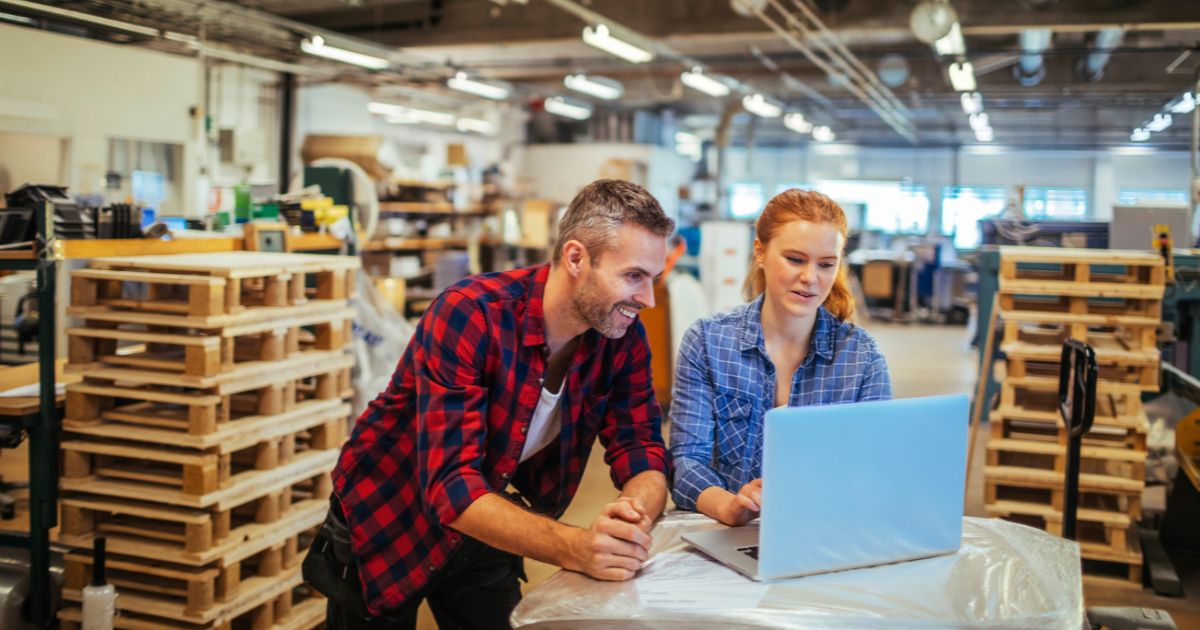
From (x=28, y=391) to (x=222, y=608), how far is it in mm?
1084

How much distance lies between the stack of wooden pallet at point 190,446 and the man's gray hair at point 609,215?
6.03 ft

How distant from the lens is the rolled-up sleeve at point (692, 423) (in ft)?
7.17

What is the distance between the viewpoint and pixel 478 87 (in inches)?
505

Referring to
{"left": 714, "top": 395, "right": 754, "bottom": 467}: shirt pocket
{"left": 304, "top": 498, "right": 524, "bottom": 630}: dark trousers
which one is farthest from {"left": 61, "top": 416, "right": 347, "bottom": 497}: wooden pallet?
{"left": 714, "top": 395, "right": 754, "bottom": 467}: shirt pocket

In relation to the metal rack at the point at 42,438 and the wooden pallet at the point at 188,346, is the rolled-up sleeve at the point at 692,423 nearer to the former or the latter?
the wooden pallet at the point at 188,346

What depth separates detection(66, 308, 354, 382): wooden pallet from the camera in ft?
10.9

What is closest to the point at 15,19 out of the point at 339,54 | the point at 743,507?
the point at 339,54

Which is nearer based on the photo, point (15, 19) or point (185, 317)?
point (185, 317)

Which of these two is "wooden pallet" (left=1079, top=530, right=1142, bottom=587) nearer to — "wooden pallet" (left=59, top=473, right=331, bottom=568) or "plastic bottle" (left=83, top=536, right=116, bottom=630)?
"wooden pallet" (left=59, top=473, right=331, bottom=568)

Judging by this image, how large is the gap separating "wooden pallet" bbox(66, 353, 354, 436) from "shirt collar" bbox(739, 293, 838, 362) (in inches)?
74.8

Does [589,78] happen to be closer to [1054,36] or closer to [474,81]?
[474,81]

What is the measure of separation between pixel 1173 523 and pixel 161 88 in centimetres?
997

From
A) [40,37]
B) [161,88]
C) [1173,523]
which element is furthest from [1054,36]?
[40,37]

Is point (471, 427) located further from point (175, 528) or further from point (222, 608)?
point (175, 528)
